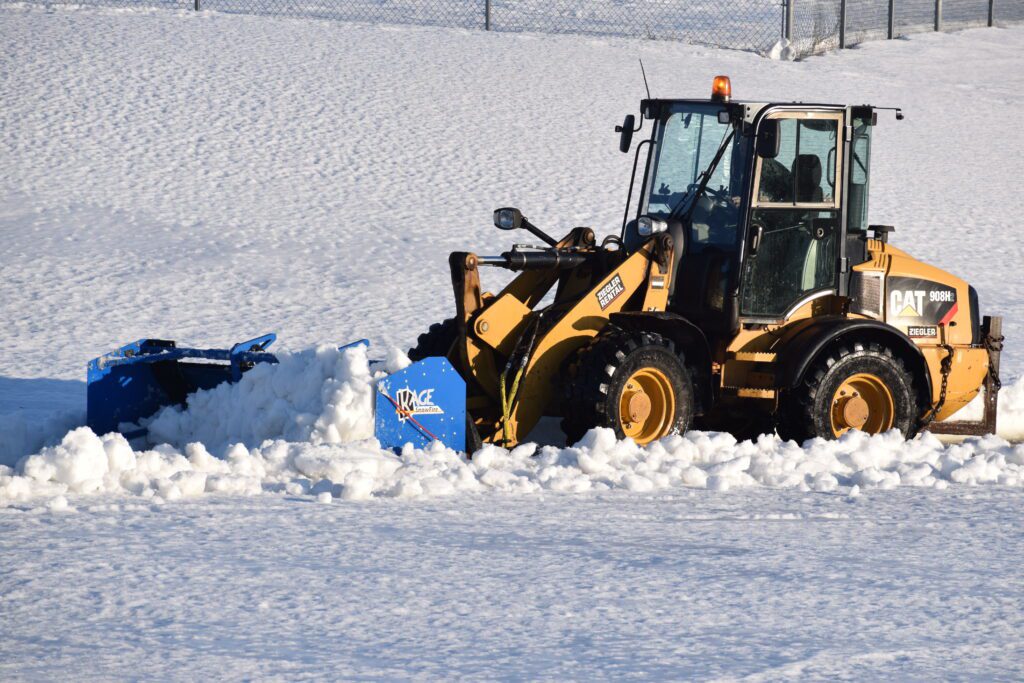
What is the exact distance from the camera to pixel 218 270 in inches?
550

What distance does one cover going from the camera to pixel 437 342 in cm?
870

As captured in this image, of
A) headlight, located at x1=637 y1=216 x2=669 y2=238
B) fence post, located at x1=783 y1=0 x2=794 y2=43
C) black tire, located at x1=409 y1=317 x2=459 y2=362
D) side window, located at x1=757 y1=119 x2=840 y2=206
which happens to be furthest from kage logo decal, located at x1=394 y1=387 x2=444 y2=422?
fence post, located at x1=783 y1=0 x2=794 y2=43

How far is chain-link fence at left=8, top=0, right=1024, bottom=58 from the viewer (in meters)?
24.8

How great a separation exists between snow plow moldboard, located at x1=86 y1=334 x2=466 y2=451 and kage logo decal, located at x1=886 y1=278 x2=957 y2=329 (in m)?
2.88

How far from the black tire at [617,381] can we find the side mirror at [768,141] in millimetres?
1127

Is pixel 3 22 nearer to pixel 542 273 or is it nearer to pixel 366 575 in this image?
pixel 542 273

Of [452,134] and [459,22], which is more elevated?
[459,22]

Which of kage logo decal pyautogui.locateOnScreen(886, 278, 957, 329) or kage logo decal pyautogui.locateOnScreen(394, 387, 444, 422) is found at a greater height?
kage logo decal pyautogui.locateOnScreen(886, 278, 957, 329)

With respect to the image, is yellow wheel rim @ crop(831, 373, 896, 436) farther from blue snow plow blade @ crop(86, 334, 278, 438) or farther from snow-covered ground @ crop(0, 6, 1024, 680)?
blue snow plow blade @ crop(86, 334, 278, 438)

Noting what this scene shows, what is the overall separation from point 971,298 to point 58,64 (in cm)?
1413

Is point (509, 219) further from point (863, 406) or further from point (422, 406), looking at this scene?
point (863, 406)

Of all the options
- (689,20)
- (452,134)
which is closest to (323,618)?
(452,134)

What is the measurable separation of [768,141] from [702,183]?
0.68 metres

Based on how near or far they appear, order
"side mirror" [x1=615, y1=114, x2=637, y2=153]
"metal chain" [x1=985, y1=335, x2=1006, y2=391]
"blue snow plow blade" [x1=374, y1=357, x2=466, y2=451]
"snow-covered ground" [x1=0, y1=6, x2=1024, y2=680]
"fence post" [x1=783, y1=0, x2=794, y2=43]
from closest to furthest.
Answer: "snow-covered ground" [x1=0, y1=6, x2=1024, y2=680] → "blue snow plow blade" [x1=374, y1=357, x2=466, y2=451] → "side mirror" [x1=615, y1=114, x2=637, y2=153] → "metal chain" [x1=985, y1=335, x2=1006, y2=391] → "fence post" [x1=783, y1=0, x2=794, y2=43]
